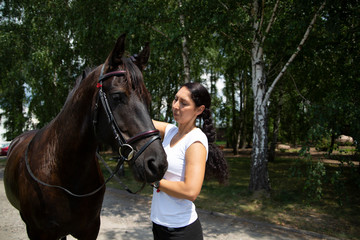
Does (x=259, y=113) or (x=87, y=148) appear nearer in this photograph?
(x=87, y=148)

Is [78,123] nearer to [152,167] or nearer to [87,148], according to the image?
[87,148]

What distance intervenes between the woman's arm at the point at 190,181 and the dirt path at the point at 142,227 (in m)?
3.53

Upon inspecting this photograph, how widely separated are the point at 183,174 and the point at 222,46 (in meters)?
7.07

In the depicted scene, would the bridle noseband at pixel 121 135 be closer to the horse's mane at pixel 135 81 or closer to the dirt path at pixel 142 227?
the horse's mane at pixel 135 81

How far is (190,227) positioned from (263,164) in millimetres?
6112

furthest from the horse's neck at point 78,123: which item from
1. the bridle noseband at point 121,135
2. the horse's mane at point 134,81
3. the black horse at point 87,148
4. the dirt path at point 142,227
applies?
the dirt path at point 142,227

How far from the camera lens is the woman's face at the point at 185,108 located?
1.79 meters

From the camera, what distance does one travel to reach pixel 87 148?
6.65 feet

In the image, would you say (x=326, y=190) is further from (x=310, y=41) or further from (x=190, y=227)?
(x=190, y=227)

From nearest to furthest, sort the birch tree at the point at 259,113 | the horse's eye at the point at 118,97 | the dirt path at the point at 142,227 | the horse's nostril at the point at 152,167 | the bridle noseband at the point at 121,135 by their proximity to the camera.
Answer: the horse's nostril at the point at 152,167, the bridle noseband at the point at 121,135, the horse's eye at the point at 118,97, the dirt path at the point at 142,227, the birch tree at the point at 259,113

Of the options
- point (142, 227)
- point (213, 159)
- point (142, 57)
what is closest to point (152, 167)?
point (213, 159)

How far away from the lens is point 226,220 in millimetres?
5609

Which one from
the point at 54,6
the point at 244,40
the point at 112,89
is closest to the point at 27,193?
the point at 112,89

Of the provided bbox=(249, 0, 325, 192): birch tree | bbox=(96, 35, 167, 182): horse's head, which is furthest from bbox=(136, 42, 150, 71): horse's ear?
bbox=(249, 0, 325, 192): birch tree
